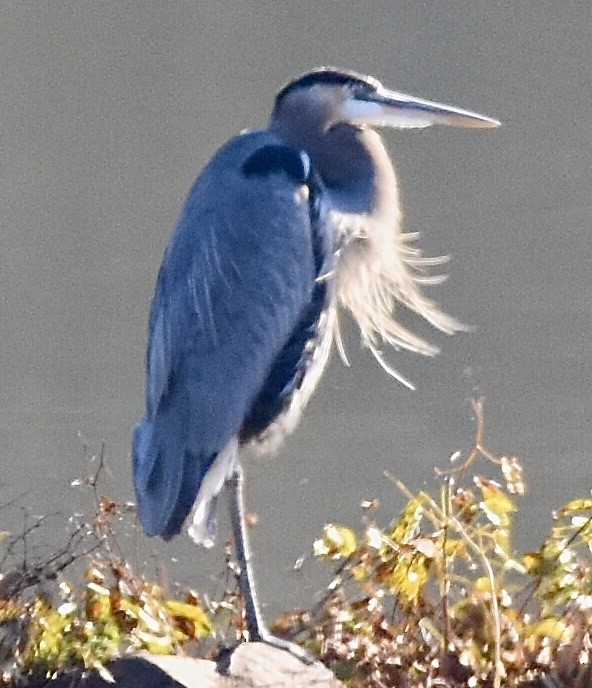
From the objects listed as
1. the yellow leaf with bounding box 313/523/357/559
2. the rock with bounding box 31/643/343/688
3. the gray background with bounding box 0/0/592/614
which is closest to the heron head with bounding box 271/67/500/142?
the yellow leaf with bounding box 313/523/357/559

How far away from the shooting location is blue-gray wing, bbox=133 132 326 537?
2.84 metres

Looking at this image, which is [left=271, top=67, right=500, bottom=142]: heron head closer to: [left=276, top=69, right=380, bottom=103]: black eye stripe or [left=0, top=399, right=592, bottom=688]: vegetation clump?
[left=276, top=69, right=380, bottom=103]: black eye stripe

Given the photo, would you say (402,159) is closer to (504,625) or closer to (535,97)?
(535,97)

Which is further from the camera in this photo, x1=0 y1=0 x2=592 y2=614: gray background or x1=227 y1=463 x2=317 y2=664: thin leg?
x1=0 y1=0 x2=592 y2=614: gray background

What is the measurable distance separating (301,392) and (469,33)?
857 cm

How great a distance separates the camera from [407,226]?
8.12 metres

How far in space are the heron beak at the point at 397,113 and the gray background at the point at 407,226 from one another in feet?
2.93

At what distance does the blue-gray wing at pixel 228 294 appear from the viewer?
2.84 m

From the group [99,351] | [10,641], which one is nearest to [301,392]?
[10,641]

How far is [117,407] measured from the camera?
579cm

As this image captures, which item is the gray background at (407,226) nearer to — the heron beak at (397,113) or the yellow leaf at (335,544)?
the yellow leaf at (335,544)

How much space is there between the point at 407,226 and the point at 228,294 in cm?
531

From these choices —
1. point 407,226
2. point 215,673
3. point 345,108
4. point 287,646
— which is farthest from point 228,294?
point 407,226

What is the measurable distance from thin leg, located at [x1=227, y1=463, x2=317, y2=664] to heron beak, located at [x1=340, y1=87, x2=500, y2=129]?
2.22 ft
